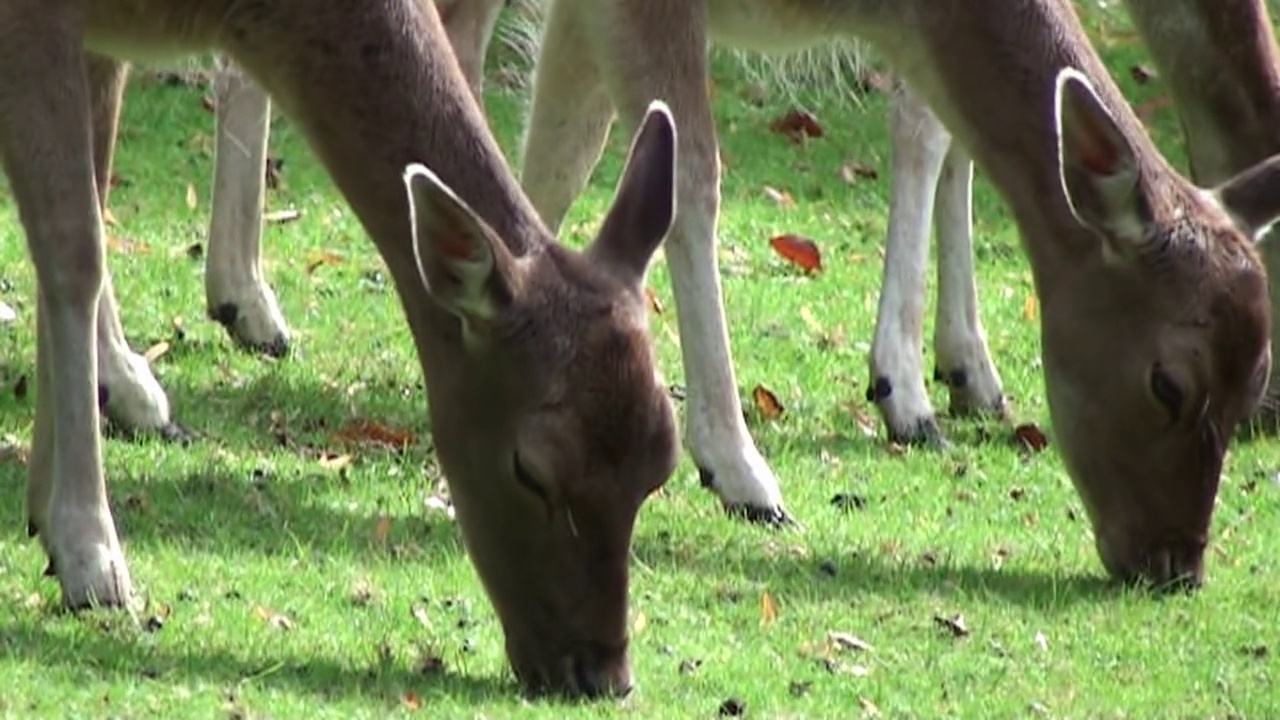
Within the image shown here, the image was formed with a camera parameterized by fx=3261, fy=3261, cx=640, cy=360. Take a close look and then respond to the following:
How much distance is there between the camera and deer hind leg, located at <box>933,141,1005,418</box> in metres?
11.2

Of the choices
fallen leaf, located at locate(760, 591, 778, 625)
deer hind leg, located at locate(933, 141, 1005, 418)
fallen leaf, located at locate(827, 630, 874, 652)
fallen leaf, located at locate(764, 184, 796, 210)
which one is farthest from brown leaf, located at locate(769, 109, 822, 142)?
fallen leaf, located at locate(827, 630, 874, 652)

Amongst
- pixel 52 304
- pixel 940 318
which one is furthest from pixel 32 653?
pixel 940 318

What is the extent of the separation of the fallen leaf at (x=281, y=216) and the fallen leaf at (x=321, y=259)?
0.48m

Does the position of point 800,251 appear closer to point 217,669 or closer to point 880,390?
point 880,390

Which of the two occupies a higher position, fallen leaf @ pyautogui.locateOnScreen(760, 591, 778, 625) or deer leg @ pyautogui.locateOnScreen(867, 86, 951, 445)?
deer leg @ pyautogui.locateOnScreen(867, 86, 951, 445)

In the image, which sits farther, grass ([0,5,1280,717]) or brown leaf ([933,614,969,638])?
brown leaf ([933,614,969,638])

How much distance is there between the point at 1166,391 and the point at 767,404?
2366mm

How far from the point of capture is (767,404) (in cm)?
1091

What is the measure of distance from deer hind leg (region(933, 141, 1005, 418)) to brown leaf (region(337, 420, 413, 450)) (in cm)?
223

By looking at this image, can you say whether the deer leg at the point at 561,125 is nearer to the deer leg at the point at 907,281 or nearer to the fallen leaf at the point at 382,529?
the deer leg at the point at 907,281

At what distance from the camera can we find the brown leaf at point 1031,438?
35.1ft

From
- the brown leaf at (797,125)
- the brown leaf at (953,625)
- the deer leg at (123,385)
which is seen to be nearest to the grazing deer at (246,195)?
the deer leg at (123,385)

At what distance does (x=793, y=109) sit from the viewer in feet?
51.3

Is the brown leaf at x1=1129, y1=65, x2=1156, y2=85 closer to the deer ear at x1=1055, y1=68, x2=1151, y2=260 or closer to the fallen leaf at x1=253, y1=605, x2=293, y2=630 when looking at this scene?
the deer ear at x1=1055, y1=68, x2=1151, y2=260
